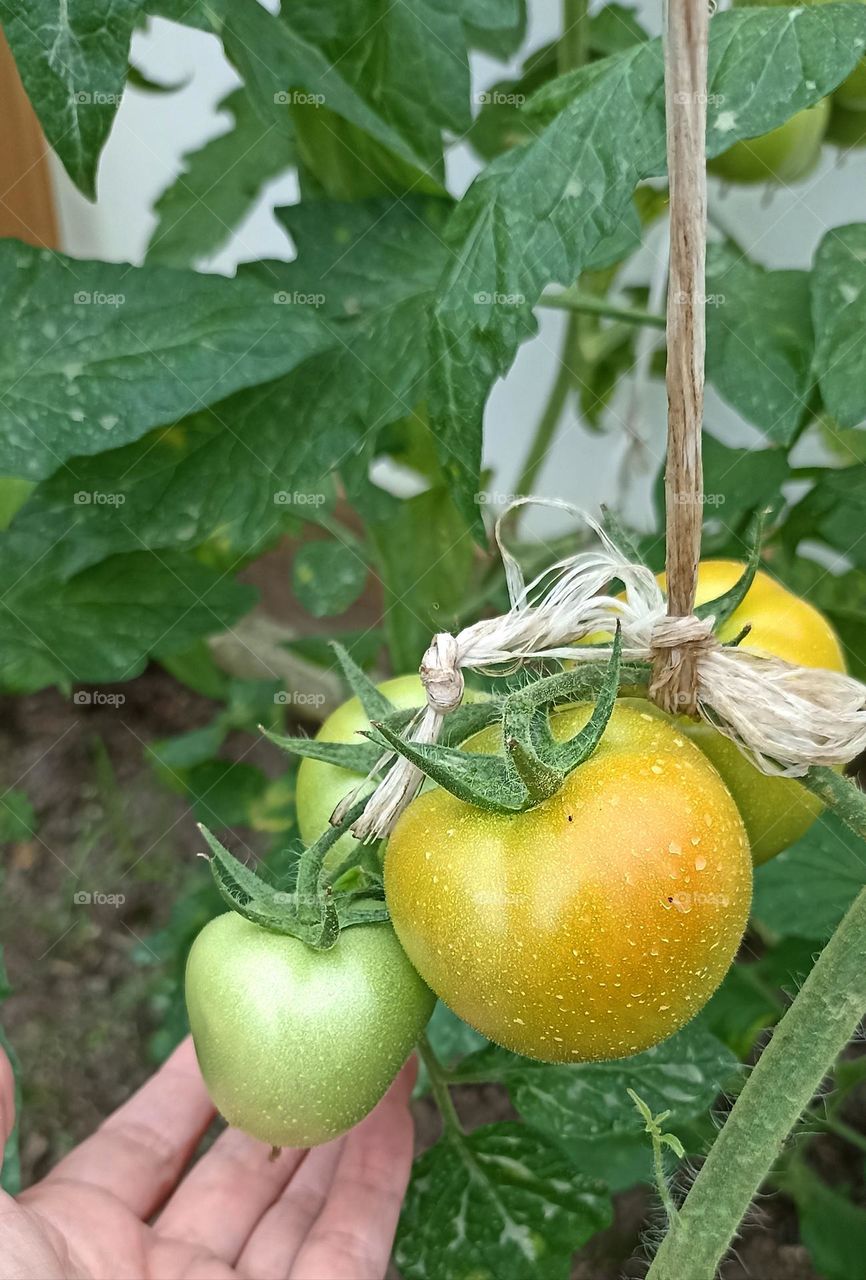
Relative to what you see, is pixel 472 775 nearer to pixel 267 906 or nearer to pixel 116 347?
pixel 267 906

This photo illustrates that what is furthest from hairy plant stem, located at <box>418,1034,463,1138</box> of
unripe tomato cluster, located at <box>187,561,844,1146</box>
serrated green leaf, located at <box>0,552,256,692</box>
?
serrated green leaf, located at <box>0,552,256,692</box>

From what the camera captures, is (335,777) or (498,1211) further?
(498,1211)

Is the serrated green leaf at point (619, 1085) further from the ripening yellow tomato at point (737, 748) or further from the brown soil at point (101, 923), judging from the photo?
the brown soil at point (101, 923)

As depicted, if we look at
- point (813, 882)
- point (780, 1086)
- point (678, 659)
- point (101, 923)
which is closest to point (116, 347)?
point (678, 659)

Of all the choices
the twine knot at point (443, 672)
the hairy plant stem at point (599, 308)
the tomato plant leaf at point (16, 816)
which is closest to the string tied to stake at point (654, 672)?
the twine knot at point (443, 672)

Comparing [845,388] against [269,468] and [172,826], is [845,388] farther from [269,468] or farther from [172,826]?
[172,826]

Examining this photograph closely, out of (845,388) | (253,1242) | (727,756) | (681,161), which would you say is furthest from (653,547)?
(253,1242)
